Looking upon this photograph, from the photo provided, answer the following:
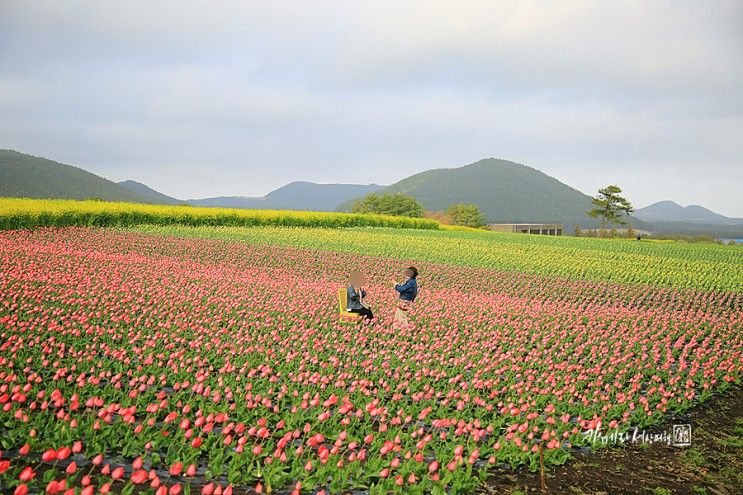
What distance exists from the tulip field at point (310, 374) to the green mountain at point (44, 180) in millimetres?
169934

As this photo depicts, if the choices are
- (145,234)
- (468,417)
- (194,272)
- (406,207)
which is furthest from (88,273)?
(406,207)

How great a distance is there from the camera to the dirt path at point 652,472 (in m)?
6.55

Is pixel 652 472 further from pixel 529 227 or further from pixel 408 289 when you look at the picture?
pixel 529 227

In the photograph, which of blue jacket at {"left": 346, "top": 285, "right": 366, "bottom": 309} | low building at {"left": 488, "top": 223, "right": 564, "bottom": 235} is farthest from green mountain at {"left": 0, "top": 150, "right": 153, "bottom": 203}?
blue jacket at {"left": 346, "top": 285, "right": 366, "bottom": 309}

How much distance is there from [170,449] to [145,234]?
100 feet

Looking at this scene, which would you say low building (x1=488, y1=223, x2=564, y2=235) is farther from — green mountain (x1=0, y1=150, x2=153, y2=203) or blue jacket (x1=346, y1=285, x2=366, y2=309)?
green mountain (x1=0, y1=150, x2=153, y2=203)

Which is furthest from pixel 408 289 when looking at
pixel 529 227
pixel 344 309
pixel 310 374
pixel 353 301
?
pixel 529 227

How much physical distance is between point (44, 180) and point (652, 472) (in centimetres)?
19998

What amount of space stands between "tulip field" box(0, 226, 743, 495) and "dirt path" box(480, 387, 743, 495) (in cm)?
22

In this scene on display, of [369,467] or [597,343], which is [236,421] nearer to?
[369,467]

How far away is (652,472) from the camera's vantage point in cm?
709

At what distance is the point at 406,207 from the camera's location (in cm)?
13450

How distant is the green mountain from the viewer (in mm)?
171625

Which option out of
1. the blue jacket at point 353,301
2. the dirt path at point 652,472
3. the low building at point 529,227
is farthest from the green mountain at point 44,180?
the dirt path at point 652,472
